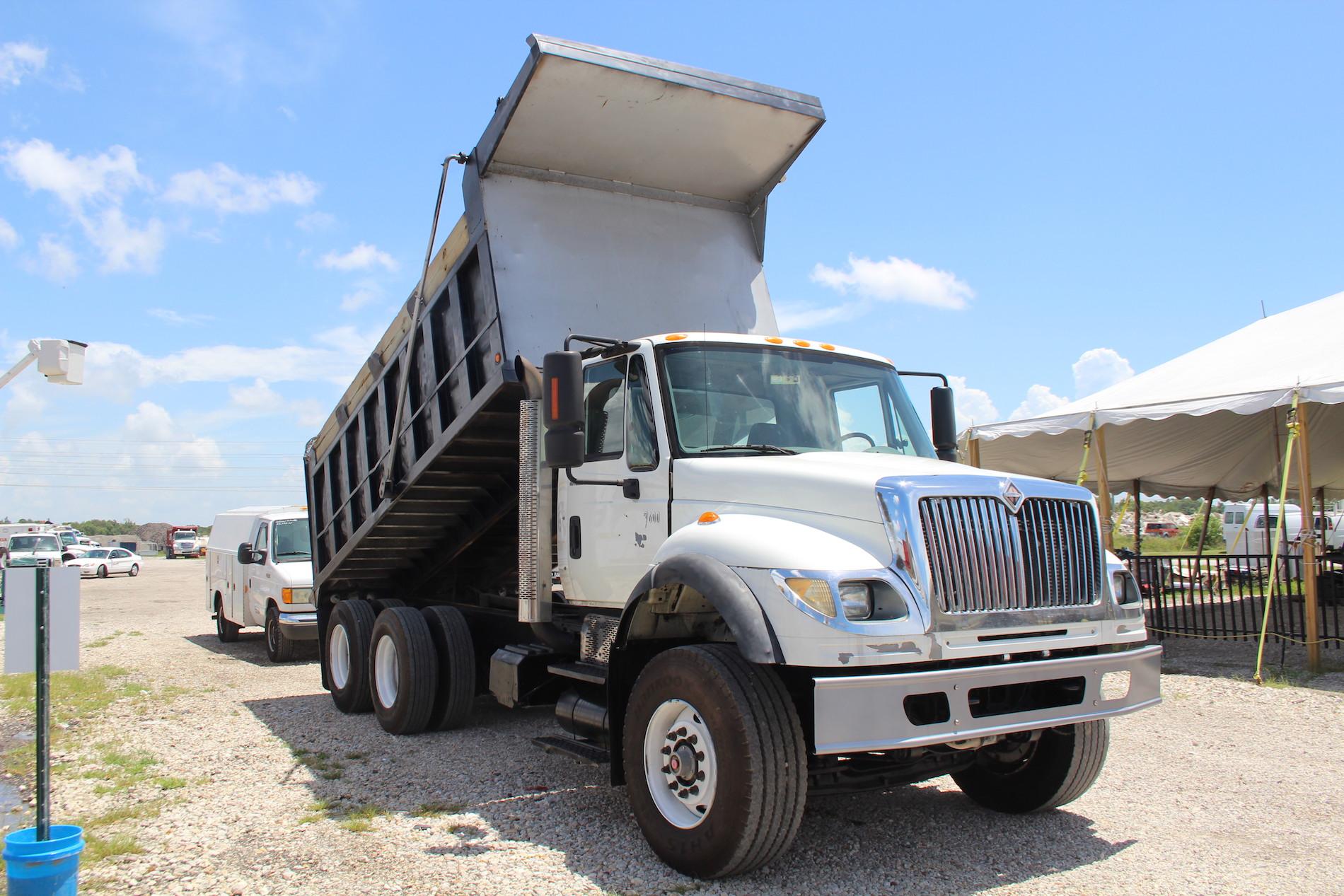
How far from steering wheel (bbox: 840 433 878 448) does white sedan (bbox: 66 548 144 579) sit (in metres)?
40.6

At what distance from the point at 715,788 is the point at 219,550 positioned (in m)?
13.1

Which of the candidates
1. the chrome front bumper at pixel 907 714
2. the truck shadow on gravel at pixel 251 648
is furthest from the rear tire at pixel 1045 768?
the truck shadow on gravel at pixel 251 648

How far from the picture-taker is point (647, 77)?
6.38 m

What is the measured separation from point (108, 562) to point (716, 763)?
4265 cm

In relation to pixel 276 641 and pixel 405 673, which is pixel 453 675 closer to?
pixel 405 673

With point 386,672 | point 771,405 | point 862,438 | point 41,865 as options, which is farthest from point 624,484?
point 386,672

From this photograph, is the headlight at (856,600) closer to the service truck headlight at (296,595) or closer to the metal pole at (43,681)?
the metal pole at (43,681)

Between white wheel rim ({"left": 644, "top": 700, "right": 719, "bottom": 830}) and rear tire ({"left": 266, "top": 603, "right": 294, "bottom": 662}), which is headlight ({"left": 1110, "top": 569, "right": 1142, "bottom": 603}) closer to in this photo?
white wheel rim ({"left": 644, "top": 700, "right": 719, "bottom": 830})

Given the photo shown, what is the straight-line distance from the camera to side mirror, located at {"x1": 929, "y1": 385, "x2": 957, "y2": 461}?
6531mm

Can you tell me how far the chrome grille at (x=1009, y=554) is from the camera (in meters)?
4.23

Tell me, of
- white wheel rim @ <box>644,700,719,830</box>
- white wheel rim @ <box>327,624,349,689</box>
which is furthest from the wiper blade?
white wheel rim @ <box>327,624,349,689</box>

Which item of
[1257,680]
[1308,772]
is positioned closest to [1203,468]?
[1257,680]

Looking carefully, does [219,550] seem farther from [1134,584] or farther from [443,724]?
[1134,584]

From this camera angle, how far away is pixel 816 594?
4.01 m
